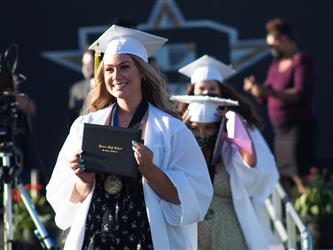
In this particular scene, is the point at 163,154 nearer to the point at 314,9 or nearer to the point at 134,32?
the point at 134,32

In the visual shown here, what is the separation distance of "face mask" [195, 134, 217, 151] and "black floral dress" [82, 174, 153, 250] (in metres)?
1.67

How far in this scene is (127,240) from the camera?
529 centimetres

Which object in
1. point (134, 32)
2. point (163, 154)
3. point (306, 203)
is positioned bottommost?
point (306, 203)

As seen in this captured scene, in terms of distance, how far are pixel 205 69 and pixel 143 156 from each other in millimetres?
2385

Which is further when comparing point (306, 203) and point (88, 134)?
point (306, 203)

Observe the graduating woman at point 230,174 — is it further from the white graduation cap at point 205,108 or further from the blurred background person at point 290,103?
the blurred background person at point 290,103

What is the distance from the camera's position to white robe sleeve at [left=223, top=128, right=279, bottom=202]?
23.6 feet

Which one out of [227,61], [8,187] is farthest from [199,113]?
[227,61]

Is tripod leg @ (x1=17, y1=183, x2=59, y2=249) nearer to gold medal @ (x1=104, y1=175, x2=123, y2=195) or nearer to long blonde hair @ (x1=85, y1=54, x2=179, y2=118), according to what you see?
long blonde hair @ (x1=85, y1=54, x2=179, y2=118)

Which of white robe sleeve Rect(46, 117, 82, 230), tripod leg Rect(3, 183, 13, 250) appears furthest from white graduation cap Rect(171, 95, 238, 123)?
white robe sleeve Rect(46, 117, 82, 230)

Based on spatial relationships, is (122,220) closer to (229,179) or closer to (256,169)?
(229,179)

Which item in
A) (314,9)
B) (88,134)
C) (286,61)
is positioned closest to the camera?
(88,134)

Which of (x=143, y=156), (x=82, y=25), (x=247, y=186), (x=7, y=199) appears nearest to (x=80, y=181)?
(x=143, y=156)

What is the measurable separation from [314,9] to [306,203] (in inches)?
84.3
